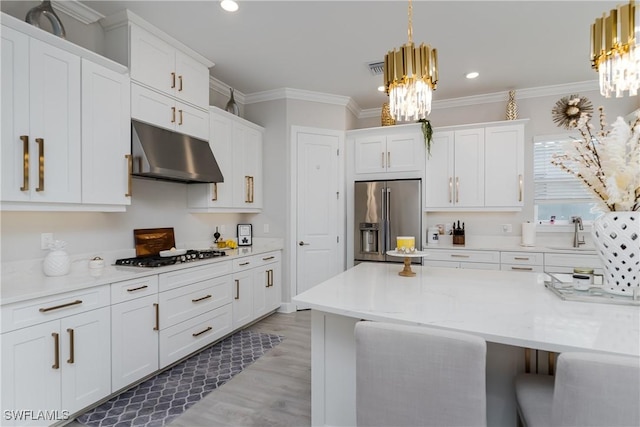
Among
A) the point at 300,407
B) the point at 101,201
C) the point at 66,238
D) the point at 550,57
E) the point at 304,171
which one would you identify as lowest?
the point at 300,407

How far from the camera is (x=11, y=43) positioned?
5.99ft

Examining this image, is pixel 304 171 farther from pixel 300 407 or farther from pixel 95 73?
pixel 300 407

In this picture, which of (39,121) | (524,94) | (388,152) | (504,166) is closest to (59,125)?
(39,121)

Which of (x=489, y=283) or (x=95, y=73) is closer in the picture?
(x=489, y=283)

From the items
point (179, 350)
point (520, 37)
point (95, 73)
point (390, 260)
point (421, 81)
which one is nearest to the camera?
point (421, 81)

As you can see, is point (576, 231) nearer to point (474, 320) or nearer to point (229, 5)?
point (474, 320)

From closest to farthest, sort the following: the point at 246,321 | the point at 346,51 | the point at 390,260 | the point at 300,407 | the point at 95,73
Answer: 1. the point at 300,407
2. the point at 95,73
3. the point at 346,51
4. the point at 246,321
5. the point at 390,260

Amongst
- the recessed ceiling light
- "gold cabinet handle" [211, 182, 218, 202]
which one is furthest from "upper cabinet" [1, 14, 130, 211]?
"gold cabinet handle" [211, 182, 218, 202]

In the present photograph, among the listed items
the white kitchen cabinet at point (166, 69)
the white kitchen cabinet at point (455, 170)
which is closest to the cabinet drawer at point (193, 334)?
the white kitchen cabinet at point (166, 69)

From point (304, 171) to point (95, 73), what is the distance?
2482mm

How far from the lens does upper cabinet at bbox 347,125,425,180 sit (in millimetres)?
4172

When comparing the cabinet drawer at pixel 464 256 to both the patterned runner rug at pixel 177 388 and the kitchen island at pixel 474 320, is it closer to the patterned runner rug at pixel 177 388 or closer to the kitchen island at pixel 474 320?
the kitchen island at pixel 474 320

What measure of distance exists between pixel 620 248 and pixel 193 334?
2.97 m

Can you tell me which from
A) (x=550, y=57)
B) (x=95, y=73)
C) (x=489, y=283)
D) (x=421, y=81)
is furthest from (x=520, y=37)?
(x=95, y=73)
